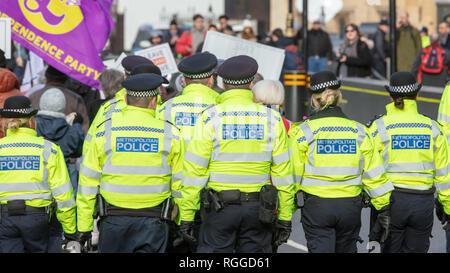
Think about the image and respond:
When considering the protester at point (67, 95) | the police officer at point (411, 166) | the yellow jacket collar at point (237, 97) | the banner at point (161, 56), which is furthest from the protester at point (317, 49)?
the yellow jacket collar at point (237, 97)

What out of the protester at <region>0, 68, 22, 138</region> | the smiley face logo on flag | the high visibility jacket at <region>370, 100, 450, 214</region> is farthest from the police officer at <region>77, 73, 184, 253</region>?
the smiley face logo on flag

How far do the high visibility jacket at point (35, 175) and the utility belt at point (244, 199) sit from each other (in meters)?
1.17

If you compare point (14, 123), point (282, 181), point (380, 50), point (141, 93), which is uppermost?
point (141, 93)

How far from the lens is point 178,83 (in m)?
9.68

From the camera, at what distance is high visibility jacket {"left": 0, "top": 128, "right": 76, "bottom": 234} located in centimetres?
695

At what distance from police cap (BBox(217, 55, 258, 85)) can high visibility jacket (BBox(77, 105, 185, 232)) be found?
60cm

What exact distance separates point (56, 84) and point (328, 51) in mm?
10757

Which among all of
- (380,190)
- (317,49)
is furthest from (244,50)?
(317,49)

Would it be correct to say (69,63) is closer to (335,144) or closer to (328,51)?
(335,144)

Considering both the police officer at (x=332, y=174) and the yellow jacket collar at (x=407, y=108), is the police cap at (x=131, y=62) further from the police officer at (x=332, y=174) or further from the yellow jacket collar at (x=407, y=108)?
Result: the yellow jacket collar at (x=407, y=108)

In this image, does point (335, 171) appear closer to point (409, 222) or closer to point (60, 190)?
point (409, 222)

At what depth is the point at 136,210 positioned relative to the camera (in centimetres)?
657

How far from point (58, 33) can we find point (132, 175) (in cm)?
482
